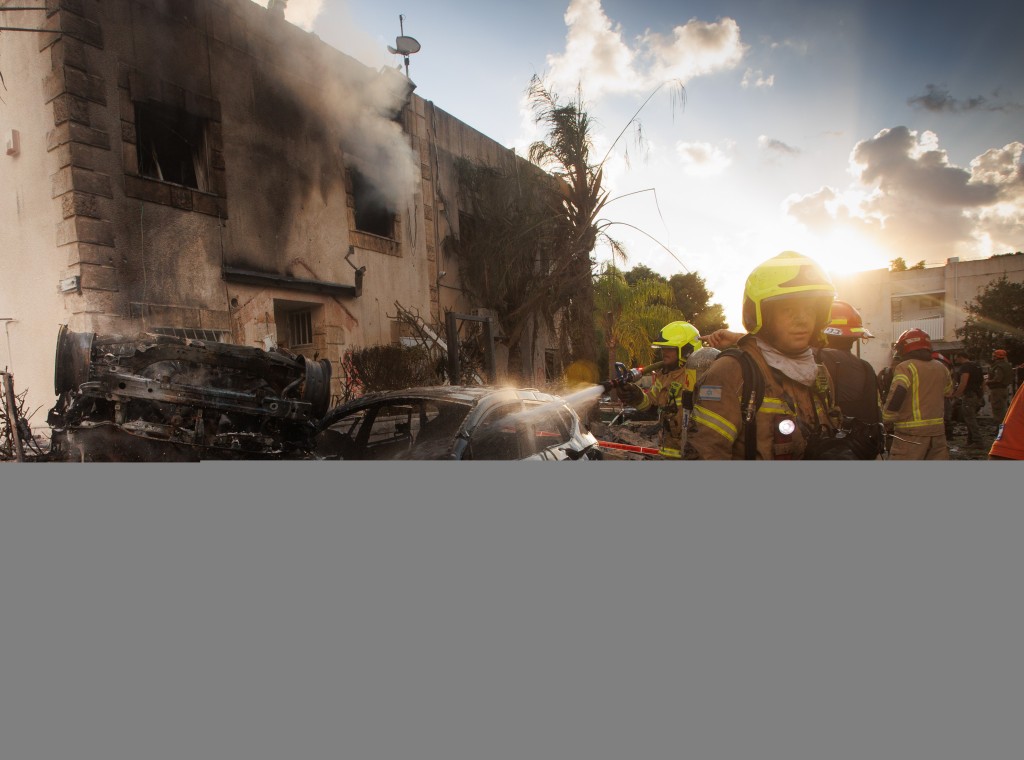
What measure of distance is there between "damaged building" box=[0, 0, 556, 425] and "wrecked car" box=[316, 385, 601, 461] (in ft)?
0.86

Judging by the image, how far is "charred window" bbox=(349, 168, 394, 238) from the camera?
429 cm

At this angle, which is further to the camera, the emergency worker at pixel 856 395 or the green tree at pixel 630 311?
the green tree at pixel 630 311

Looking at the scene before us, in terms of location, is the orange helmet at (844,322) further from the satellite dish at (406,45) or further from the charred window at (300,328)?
the charred window at (300,328)

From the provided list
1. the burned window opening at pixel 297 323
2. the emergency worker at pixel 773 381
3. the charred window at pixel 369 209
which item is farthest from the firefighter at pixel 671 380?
the charred window at pixel 369 209

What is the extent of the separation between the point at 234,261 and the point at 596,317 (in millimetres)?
3610

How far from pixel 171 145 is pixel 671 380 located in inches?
139

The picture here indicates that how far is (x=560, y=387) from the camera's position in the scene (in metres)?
5.28

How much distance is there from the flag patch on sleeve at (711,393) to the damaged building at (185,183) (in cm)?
216

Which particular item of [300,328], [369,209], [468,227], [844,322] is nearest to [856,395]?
[844,322]

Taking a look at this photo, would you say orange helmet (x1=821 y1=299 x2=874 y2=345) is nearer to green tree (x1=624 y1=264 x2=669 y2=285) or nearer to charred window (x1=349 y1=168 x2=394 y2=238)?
green tree (x1=624 y1=264 x2=669 y2=285)

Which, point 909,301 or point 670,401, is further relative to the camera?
point 670,401

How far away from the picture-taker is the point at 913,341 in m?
2.59

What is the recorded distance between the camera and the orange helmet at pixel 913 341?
2.58 metres

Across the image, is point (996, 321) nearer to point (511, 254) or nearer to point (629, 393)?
point (629, 393)
